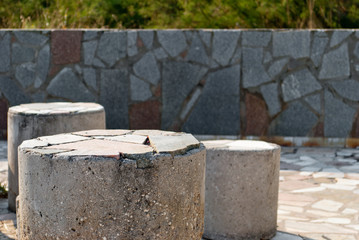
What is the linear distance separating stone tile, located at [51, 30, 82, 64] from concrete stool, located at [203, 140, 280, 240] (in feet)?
13.0

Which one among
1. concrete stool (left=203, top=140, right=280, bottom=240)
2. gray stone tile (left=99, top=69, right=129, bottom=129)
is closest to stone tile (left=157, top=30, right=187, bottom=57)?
gray stone tile (left=99, top=69, right=129, bottom=129)

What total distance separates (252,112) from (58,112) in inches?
134

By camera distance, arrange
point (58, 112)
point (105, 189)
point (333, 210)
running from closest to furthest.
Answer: point (105, 189) < point (58, 112) < point (333, 210)

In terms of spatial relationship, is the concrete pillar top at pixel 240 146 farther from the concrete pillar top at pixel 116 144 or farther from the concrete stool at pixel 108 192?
the concrete stool at pixel 108 192

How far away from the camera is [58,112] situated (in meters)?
4.48

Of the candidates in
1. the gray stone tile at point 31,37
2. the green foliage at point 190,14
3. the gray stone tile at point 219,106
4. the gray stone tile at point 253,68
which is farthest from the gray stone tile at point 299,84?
the gray stone tile at point 31,37

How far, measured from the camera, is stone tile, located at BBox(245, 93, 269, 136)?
7.38 metres

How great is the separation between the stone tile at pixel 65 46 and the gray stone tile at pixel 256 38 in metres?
2.03

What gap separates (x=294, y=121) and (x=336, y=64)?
83cm

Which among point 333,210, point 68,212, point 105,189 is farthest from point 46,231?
point 333,210

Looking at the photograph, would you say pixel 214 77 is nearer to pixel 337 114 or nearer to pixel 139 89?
pixel 139 89

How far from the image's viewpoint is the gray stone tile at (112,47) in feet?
24.7

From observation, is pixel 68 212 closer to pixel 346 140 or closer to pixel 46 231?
pixel 46 231

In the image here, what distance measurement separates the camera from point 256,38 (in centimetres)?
729
